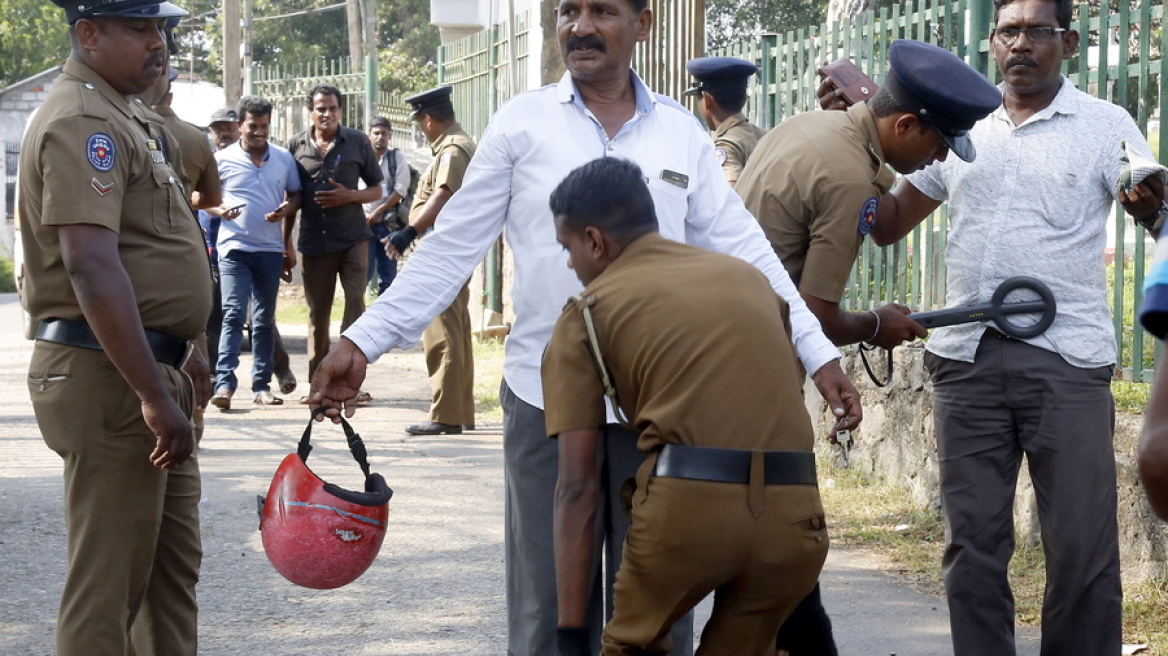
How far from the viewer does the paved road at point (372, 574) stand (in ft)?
15.9

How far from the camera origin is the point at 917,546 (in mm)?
6027

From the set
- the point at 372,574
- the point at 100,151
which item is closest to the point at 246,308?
the point at 372,574

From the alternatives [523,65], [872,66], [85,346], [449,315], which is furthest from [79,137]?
[523,65]

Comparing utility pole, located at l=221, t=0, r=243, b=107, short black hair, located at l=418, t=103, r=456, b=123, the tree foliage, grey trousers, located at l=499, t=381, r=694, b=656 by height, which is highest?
the tree foliage

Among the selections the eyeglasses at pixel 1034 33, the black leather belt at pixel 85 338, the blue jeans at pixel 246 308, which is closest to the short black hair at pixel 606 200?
the black leather belt at pixel 85 338

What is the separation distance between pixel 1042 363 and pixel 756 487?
162 cm

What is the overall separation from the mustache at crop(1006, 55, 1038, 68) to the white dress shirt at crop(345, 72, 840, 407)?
1.20 metres

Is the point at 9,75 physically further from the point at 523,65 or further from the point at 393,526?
the point at 393,526

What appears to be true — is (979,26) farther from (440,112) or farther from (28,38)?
(28,38)

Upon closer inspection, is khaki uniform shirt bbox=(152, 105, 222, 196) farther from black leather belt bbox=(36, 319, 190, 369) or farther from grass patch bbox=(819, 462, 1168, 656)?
grass patch bbox=(819, 462, 1168, 656)

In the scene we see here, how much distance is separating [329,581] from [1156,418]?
2145 millimetres

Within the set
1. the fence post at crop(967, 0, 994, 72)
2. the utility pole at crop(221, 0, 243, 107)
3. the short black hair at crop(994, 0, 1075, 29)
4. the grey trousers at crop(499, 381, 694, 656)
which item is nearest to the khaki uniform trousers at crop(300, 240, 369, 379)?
the fence post at crop(967, 0, 994, 72)

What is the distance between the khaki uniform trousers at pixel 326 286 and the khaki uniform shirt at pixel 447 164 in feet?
3.35

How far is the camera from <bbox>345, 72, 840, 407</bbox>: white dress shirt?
11.1 feet
